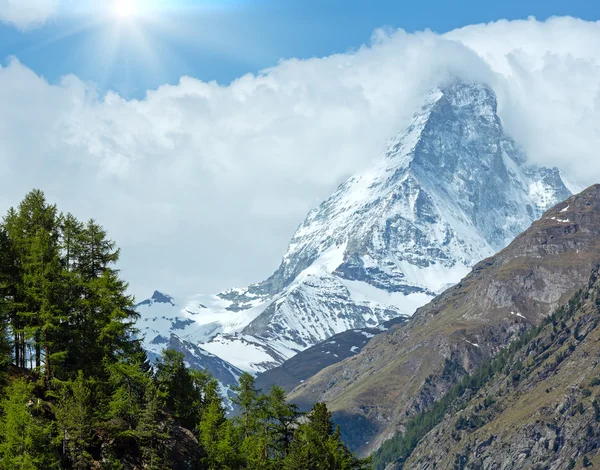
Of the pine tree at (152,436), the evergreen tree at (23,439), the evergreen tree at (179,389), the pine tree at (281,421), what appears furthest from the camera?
the evergreen tree at (179,389)

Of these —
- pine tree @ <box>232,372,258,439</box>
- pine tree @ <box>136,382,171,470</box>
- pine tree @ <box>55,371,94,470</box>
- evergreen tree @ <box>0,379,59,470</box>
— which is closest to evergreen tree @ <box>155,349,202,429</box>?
pine tree @ <box>232,372,258,439</box>

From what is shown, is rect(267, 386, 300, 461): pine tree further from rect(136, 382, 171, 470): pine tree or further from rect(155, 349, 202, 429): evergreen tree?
rect(136, 382, 171, 470): pine tree

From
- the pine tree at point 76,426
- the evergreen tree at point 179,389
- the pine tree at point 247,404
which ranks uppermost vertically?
the evergreen tree at point 179,389

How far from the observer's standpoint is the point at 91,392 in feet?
300

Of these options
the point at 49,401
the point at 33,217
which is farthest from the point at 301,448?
the point at 33,217

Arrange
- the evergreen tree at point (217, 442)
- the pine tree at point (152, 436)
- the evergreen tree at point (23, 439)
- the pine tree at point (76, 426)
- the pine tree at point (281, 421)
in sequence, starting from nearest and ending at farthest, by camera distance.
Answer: the evergreen tree at point (23, 439) < the pine tree at point (76, 426) < the pine tree at point (152, 436) < the evergreen tree at point (217, 442) < the pine tree at point (281, 421)

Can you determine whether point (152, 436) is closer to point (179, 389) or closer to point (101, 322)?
point (101, 322)

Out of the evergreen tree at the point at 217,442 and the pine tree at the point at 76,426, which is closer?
the pine tree at the point at 76,426

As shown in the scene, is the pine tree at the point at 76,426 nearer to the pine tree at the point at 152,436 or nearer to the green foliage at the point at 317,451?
the pine tree at the point at 152,436

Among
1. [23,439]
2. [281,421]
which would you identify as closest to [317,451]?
[281,421]

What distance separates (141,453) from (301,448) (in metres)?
18.6

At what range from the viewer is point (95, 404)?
9169 cm

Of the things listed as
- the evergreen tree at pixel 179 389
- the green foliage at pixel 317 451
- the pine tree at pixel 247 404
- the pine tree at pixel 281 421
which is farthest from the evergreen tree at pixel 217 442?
the green foliage at pixel 317 451

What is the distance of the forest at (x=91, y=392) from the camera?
85.3 meters
